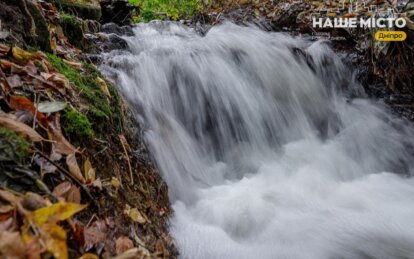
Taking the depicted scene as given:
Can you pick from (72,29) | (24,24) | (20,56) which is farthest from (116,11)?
(20,56)

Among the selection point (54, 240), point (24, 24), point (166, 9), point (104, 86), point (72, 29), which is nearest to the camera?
point (54, 240)

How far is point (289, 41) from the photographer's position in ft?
20.9

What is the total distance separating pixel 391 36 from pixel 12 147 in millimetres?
4955

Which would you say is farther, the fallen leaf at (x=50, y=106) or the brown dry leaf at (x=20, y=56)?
the brown dry leaf at (x=20, y=56)

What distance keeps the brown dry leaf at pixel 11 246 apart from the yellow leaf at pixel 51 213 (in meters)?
0.09

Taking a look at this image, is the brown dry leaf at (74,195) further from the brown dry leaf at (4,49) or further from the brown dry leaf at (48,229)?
the brown dry leaf at (4,49)

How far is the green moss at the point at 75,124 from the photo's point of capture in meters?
1.69

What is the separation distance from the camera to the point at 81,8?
5.59 metres

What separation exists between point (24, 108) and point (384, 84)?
5.23 metres

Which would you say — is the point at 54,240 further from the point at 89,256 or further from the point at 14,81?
the point at 14,81

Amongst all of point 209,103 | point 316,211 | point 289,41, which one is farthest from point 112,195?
point 289,41

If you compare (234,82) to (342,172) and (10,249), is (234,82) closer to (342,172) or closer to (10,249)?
(342,172)

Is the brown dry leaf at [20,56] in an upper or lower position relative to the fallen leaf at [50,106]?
upper

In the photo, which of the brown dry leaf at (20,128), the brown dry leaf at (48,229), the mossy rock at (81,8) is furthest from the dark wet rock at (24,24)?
the mossy rock at (81,8)
